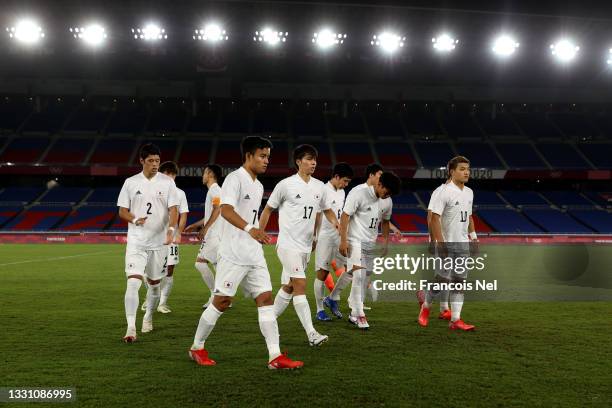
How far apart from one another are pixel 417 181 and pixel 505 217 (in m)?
7.69

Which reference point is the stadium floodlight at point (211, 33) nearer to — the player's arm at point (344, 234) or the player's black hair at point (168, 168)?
the player's black hair at point (168, 168)

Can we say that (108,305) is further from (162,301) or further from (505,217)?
(505,217)

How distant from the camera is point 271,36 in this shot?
3017 centimetres

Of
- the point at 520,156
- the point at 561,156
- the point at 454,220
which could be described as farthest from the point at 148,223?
the point at 561,156

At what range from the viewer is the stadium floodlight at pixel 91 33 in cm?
2970

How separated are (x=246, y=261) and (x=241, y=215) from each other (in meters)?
0.49

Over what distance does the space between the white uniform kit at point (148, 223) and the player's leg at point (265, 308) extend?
205 cm

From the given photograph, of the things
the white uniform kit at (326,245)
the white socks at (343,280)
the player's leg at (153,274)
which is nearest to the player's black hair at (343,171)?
the white uniform kit at (326,245)

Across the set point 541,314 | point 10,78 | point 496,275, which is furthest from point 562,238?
point 10,78

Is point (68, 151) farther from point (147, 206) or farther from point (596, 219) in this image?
point (596, 219)

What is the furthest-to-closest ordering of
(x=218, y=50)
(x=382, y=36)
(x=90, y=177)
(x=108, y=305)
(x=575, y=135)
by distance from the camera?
(x=575, y=135) → (x=90, y=177) → (x=218, y=50) → (x=382, y=36) → (x=108, y=305)

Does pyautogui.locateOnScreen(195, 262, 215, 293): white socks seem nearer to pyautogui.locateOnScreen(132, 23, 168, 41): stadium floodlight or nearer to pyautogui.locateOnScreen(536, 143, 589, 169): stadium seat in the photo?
pyautogui.locateOnScreen(132, 23, 168, 41): stadium floodlight

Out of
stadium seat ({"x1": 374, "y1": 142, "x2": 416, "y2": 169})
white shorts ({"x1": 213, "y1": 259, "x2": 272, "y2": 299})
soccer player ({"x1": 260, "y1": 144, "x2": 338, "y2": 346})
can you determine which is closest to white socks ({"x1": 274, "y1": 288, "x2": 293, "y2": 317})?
soccer player ({"x1": 260, "y1": 144, "x2": 338, "y2": 346})

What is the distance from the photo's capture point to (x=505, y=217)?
37.7 m
